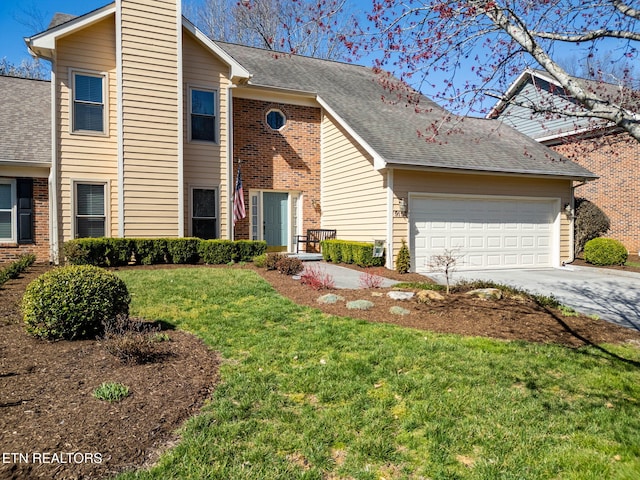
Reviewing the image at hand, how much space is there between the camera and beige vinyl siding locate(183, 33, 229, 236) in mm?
12595

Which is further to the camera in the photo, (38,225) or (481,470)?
(38,225)

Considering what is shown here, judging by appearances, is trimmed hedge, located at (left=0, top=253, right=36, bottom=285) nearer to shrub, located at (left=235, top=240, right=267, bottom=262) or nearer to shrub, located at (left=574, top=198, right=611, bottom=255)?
shrub, located at (left=235, top=240, right=267, bottom=262)

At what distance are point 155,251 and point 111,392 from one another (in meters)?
8.21

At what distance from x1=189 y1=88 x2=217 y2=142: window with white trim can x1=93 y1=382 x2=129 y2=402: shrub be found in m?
10.3

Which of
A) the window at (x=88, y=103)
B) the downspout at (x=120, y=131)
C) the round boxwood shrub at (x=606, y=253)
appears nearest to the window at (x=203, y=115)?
the downspout at (x=120, y=131)

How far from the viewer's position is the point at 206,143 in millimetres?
12805

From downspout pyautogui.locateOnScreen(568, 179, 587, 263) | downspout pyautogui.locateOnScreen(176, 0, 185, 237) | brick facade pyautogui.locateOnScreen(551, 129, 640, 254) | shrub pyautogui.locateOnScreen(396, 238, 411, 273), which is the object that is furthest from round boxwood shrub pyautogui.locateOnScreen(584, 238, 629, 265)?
downspout pyautogui.locateOnScreen(176, 0, 185, 237)

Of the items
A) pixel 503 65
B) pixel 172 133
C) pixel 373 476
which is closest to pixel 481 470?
pixel 373 476

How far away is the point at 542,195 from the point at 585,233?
250 centimetres

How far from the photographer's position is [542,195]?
13.6 m

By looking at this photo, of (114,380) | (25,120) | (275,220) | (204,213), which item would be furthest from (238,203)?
(114,380)

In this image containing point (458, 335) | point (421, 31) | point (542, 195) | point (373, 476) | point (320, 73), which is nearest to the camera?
point (373, 476)

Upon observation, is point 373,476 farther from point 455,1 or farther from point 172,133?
point 172,133

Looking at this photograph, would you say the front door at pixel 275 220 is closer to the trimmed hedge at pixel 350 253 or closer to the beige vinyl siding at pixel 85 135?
the trimmed hedge at pixel 350 253
